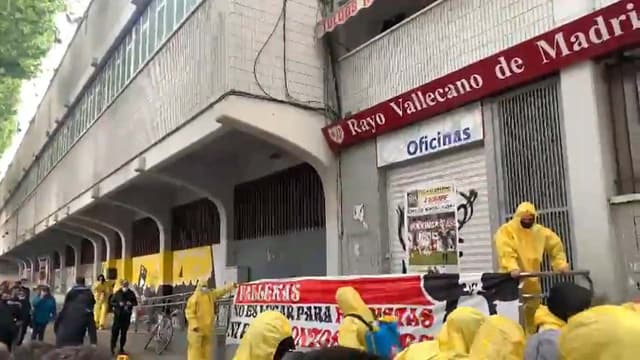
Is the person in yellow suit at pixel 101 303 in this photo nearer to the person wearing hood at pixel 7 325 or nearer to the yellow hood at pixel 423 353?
the person wearing hood at pixel 7 325

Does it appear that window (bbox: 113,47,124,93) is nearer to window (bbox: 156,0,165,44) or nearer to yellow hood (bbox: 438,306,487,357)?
window (bbox: 156,0,165,44)

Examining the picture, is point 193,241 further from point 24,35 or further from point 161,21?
point 24,35

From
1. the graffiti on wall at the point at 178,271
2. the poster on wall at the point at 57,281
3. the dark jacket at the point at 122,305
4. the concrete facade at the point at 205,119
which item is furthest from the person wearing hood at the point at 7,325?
the poster on wall at the point at 57,281

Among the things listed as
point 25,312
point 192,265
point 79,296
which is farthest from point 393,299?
point 192,265

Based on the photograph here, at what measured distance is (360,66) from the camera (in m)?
10.5

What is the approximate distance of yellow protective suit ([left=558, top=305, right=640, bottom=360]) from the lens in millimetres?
1758

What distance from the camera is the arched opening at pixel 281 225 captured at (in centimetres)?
1155

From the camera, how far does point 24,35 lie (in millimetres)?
12805

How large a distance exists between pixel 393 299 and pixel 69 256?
30.2 m

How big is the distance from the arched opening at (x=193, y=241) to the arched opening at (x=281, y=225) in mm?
1259

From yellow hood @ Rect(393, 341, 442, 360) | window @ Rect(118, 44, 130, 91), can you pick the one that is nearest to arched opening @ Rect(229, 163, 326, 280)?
window @ Rect(118, 44, 130, 91)

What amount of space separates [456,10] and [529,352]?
6.08m

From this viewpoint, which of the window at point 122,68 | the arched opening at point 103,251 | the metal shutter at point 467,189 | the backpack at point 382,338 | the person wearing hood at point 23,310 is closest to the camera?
the backpack at point 382,338

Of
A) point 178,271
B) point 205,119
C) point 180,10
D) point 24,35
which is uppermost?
point 180,10
